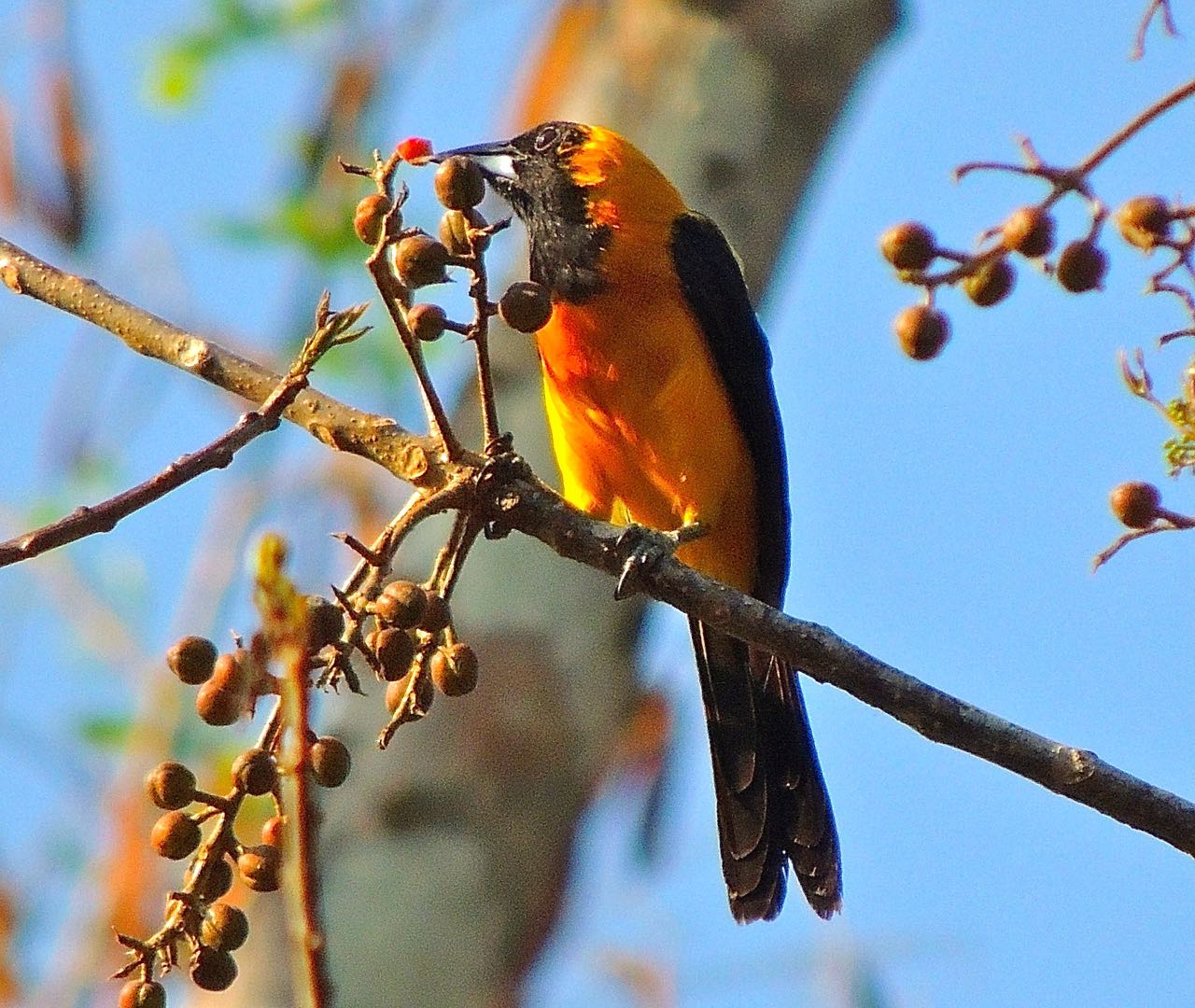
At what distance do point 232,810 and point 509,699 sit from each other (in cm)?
318

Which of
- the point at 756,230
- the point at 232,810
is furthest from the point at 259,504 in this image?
the point at 232,810

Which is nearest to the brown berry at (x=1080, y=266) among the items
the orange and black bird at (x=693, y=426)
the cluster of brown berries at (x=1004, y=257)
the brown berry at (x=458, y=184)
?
the cluster of brown berries at (x=1004, y=257)

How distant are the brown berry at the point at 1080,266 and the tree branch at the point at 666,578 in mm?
531

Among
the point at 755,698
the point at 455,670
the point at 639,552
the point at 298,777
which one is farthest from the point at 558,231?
the point at 298,777

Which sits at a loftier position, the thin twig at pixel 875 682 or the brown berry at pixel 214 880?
the thin twig at pixel 875 682

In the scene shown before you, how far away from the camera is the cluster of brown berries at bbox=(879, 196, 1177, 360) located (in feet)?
6.72

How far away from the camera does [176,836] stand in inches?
78.4

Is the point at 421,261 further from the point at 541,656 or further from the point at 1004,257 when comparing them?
the point at 541,656

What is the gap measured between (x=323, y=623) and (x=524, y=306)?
0.56m

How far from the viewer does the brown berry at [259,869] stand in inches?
79.0

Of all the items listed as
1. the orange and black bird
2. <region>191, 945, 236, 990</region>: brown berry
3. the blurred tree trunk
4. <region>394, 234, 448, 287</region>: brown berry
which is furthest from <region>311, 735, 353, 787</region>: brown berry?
the blurred tree trunk

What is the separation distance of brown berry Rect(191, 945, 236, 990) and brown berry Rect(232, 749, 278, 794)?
18 cm

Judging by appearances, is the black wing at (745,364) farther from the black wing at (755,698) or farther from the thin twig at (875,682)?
the thin twig at (875,682)

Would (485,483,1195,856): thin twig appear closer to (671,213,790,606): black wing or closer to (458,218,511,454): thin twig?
(458,218,511,454): thin twig
